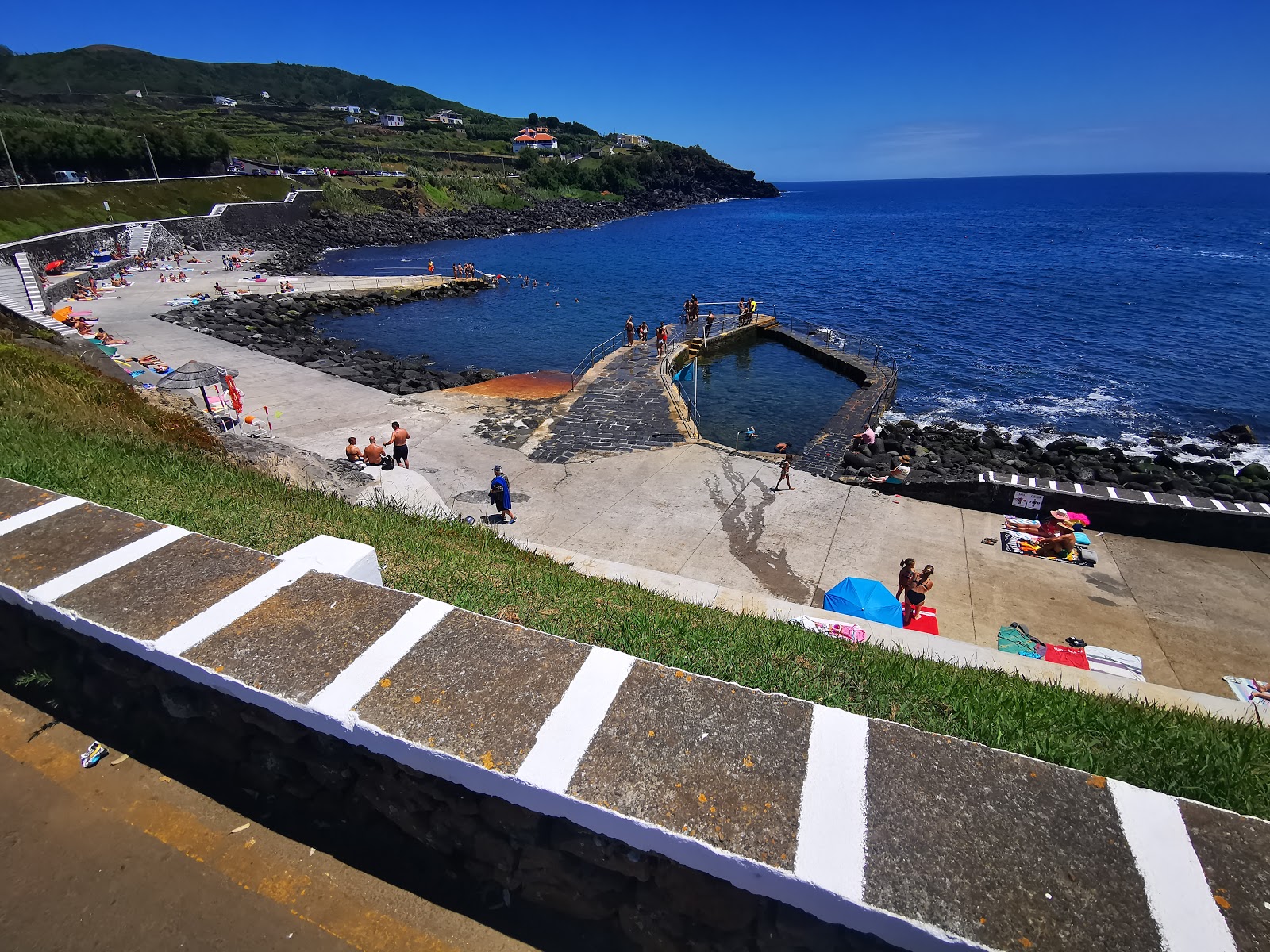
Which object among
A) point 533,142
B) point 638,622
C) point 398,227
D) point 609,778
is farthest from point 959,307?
point 533,142

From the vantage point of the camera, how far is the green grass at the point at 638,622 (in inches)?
134

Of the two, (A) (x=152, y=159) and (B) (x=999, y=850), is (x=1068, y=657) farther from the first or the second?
(A) (x=152, y=159)

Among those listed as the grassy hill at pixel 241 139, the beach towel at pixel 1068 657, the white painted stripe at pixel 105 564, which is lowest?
the beach towel at pixel 1068 657

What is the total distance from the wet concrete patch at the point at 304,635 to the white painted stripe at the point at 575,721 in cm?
103

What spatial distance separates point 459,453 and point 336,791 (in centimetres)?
1344

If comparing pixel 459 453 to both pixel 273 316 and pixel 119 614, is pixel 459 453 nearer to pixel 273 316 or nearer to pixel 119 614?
pixel 119 614

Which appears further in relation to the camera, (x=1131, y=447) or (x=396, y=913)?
(x=1131, y=447)

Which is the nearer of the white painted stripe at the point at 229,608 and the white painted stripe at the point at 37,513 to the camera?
the white painted stripe at the point at 229,608

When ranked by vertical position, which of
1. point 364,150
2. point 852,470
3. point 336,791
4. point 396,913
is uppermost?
point 364,150

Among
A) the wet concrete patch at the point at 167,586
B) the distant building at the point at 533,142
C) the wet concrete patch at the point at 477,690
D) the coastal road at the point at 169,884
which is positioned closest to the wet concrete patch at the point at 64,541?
the wet concrete patch at the point at 167,586

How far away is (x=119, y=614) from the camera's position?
311 cm

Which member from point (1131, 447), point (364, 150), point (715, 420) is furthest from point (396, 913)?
point (364, 150)

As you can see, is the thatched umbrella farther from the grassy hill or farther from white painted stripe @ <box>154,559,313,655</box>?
the grassy hill

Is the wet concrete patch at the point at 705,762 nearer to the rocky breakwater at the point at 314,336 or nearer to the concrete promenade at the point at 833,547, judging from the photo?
the concrete promenade at the point at 833,547
